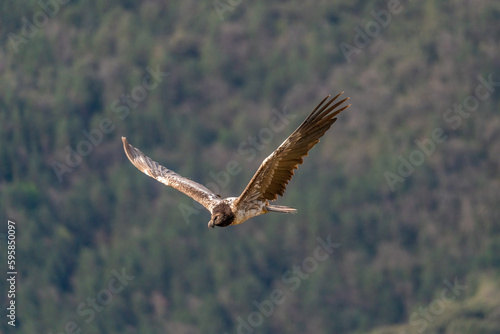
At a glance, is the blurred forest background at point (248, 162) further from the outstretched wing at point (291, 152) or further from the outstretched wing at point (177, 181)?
the outstretched wing at point (291, 152)

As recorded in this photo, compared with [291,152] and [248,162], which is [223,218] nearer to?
[291,152]

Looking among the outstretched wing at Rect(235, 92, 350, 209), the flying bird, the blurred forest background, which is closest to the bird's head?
the flying bird

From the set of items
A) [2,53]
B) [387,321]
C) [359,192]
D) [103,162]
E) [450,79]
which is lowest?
[387,321]

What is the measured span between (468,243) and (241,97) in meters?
14.1

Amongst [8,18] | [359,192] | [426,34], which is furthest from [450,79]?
[8,18]

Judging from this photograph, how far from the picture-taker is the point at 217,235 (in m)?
50.4

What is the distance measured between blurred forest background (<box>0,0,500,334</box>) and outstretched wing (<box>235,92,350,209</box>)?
31002 millimetres

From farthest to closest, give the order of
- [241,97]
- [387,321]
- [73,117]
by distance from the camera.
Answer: [241,97], [73,117], [387,321]

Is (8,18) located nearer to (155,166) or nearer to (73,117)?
(73,117)

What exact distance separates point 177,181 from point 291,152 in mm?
3681

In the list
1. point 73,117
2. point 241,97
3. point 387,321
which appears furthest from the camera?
point 241,97

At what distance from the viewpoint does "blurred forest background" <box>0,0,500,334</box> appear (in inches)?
1918

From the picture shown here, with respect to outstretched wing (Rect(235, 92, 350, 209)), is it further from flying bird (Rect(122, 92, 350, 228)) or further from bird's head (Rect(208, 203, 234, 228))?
bird's head (Rect(208, 203, 234, 228))

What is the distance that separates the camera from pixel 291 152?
15305mm
